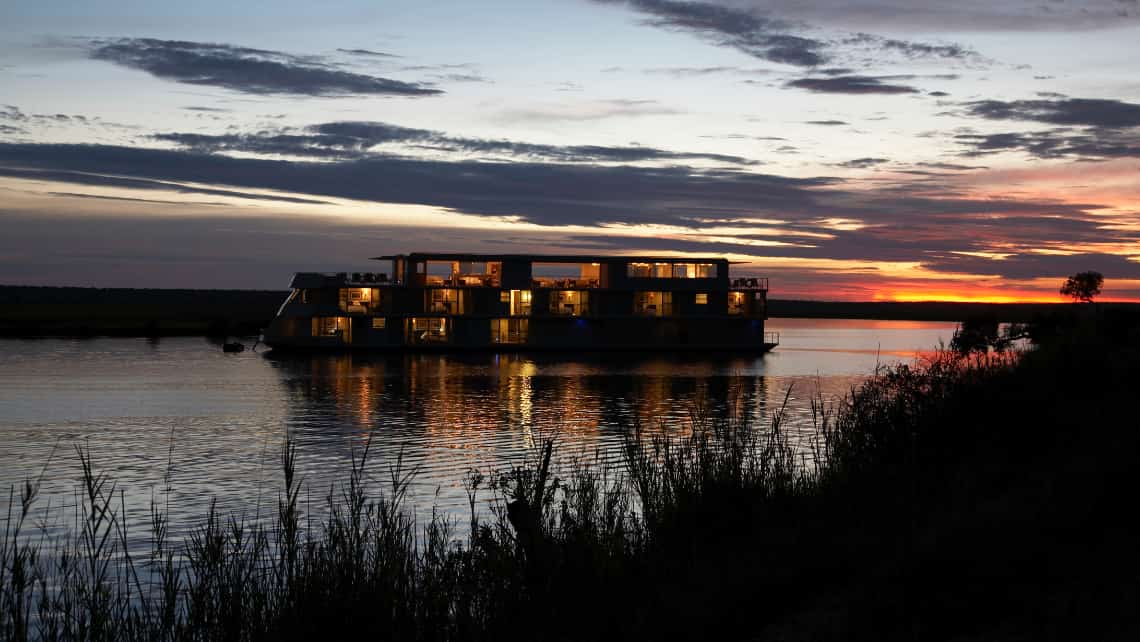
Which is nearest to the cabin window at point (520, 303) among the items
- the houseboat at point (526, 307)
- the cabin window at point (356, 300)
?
the houseboat at point (526, 307)

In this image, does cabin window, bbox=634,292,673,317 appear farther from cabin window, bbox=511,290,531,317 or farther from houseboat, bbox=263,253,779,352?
cabin window, bbox=511,290,531,317

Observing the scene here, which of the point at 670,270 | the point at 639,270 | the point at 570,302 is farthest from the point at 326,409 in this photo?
the point at 670,270

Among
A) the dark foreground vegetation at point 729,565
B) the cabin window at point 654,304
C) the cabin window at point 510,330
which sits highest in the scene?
the cabin window at point 654,304

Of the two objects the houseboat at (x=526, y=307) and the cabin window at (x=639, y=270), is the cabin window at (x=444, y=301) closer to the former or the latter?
the houseboat at (x=526, y=307)

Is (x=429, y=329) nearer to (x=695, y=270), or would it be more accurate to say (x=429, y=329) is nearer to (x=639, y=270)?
(x=639, y=270)

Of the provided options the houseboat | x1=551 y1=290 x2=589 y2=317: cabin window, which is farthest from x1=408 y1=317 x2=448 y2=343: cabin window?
x1=551 y1=290 x2=589 y2=317: cabin window

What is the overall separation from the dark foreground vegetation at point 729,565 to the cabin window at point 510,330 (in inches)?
2116

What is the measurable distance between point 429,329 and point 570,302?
917cm

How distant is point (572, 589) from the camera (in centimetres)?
881

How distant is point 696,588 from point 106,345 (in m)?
75.2

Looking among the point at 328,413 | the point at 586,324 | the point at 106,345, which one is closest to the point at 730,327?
the point at 586,324

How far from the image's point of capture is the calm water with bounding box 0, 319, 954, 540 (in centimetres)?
2112

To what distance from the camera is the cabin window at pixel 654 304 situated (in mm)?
67312

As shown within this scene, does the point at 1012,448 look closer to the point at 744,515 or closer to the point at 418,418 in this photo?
the point at 744,515
